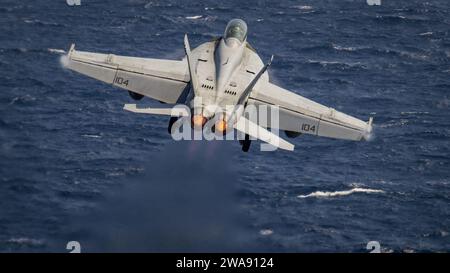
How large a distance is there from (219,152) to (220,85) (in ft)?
70.6

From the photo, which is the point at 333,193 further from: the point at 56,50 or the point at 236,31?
the point at 56,50

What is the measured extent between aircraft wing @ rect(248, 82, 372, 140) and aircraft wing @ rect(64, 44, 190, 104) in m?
6.64

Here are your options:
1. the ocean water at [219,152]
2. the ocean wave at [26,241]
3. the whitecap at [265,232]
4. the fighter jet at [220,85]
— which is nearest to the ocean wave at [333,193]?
the ocean water at [219,152]

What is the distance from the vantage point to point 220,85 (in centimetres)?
8181

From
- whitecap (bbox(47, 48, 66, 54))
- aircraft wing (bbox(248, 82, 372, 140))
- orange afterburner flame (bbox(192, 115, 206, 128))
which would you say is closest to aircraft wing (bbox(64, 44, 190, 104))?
aircraft wing (bbox(248, 82, 372, 140))

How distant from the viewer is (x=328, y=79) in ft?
461

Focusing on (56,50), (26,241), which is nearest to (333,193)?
(26,241)

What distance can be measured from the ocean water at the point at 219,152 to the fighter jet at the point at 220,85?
52.0ft

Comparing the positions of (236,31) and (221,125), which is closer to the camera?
(221,125)

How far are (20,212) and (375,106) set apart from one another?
51111 mm
